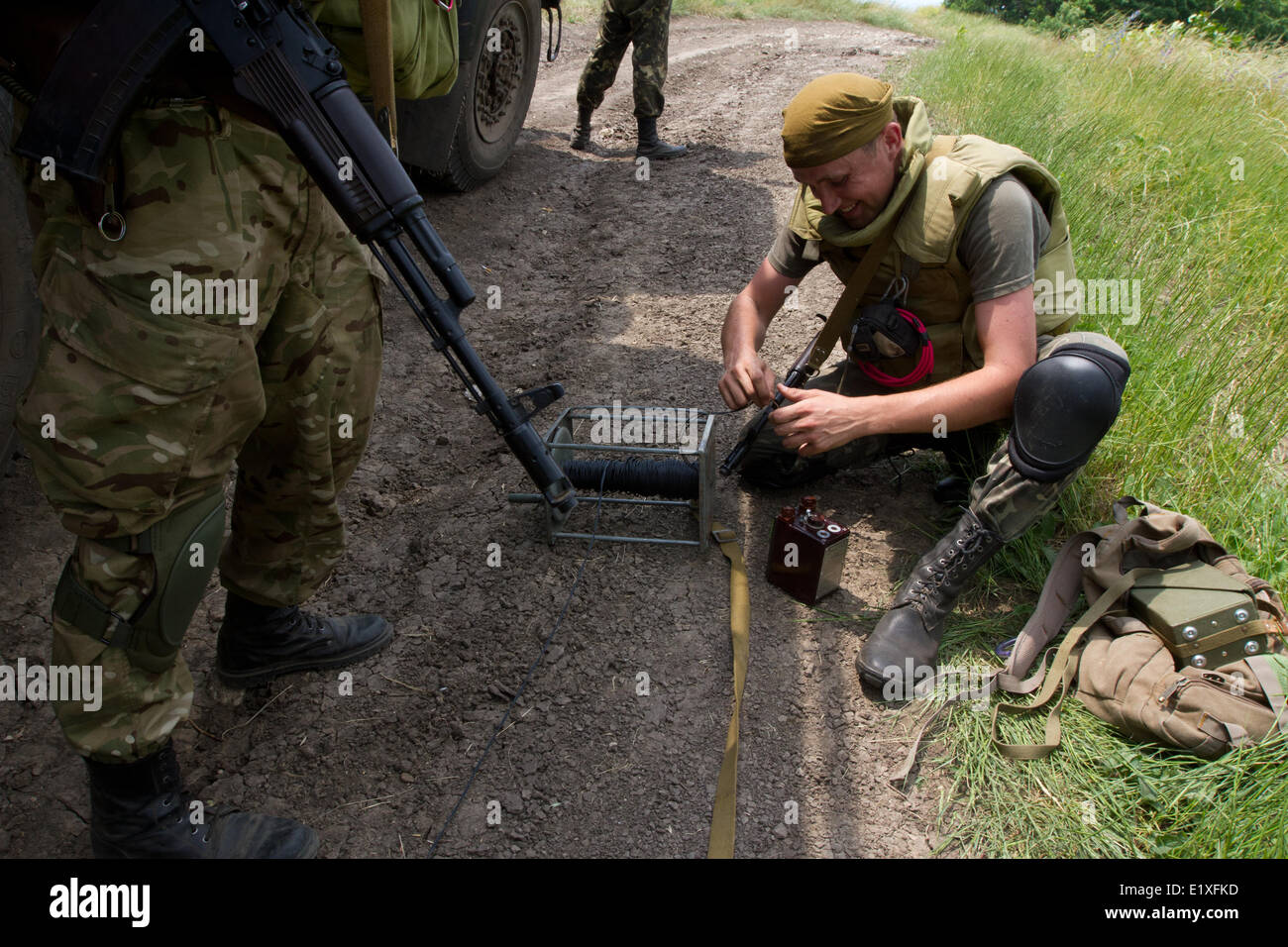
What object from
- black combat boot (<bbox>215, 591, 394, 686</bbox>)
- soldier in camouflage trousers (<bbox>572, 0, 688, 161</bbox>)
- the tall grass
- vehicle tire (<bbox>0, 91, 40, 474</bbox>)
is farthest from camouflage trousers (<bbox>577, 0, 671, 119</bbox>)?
black combat boot (<bbox>215, 591, 394, 686</bbox>)

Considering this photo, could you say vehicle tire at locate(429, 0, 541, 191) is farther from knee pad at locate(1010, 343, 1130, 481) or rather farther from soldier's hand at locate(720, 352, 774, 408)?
knee pad at locate(1010, 343, 1130, 481)

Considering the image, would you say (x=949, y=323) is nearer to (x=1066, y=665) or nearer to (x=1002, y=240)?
Result: (x=1002, y=240)

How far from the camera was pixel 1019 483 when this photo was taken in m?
2.42

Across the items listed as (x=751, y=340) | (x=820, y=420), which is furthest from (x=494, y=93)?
(x=820, y=420)

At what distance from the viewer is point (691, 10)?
13844 mm

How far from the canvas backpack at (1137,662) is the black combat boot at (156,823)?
5.96 feet

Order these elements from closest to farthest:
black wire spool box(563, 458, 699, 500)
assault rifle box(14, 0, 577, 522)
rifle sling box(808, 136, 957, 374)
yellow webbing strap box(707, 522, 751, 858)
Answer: assault rifle box(14, 0, 577, 522)
yellow webbing strap box(707, 522, 751, 858)
rifle sling box(808, 136, 957, 374)
black wire spool box(563, 458, 699, 500)

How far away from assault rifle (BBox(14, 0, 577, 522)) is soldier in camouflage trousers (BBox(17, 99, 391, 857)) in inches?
3.5

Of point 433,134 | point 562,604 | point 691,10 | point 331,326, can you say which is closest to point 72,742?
point 331,326

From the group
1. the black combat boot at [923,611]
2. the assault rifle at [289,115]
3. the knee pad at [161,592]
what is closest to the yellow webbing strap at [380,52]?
the assault rifle at [289,115]

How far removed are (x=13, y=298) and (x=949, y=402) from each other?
266 cm

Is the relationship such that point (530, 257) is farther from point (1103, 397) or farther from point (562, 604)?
point (1103, 397)

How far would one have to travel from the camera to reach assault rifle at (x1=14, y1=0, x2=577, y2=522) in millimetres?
1449

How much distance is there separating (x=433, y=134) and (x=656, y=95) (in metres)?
2.65
